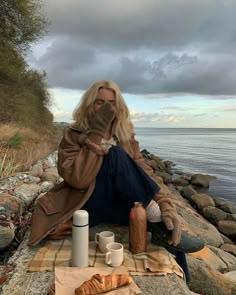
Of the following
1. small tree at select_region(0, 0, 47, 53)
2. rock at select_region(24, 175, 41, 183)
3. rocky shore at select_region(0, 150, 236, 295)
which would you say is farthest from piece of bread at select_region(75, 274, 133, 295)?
small tree at select_region(0, 0, 47, 53)

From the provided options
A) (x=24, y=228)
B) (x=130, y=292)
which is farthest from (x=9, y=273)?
(x=24, y=228)

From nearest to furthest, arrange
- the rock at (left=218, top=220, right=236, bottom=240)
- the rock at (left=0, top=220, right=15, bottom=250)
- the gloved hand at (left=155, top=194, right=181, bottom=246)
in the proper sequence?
the gloved hand at (left=155, top=194, right=181, bottom=246), the rock at (left=0, top=220, right=15, bottom=250), the rock at (left=218, top=220, right=236, bottom=240)

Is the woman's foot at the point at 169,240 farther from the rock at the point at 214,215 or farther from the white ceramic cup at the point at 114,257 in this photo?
the rock at the point at 214,215

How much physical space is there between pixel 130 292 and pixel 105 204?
1.00m

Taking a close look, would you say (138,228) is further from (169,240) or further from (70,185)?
(70,185)

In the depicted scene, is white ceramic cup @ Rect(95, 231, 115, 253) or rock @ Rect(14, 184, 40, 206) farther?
rock @ Rect(14, 184, 40, 206)

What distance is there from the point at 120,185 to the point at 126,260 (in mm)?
605

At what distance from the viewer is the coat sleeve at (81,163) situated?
115 inches

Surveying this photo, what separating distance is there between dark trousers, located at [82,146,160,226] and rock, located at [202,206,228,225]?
27.1 ft

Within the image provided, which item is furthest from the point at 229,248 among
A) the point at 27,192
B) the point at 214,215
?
the point at 27,192

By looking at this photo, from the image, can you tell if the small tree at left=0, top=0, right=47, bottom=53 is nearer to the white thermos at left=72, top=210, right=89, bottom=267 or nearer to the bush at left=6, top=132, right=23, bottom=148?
the bush at left=6, top=132, right=23, bottom=148

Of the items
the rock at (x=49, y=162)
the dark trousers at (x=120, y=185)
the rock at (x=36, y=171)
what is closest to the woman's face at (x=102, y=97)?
the dark trousers at (x=120, y=185)

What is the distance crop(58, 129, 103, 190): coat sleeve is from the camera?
9.60 ft

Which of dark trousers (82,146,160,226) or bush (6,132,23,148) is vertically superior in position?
dark trousers (82,146,160,226)
